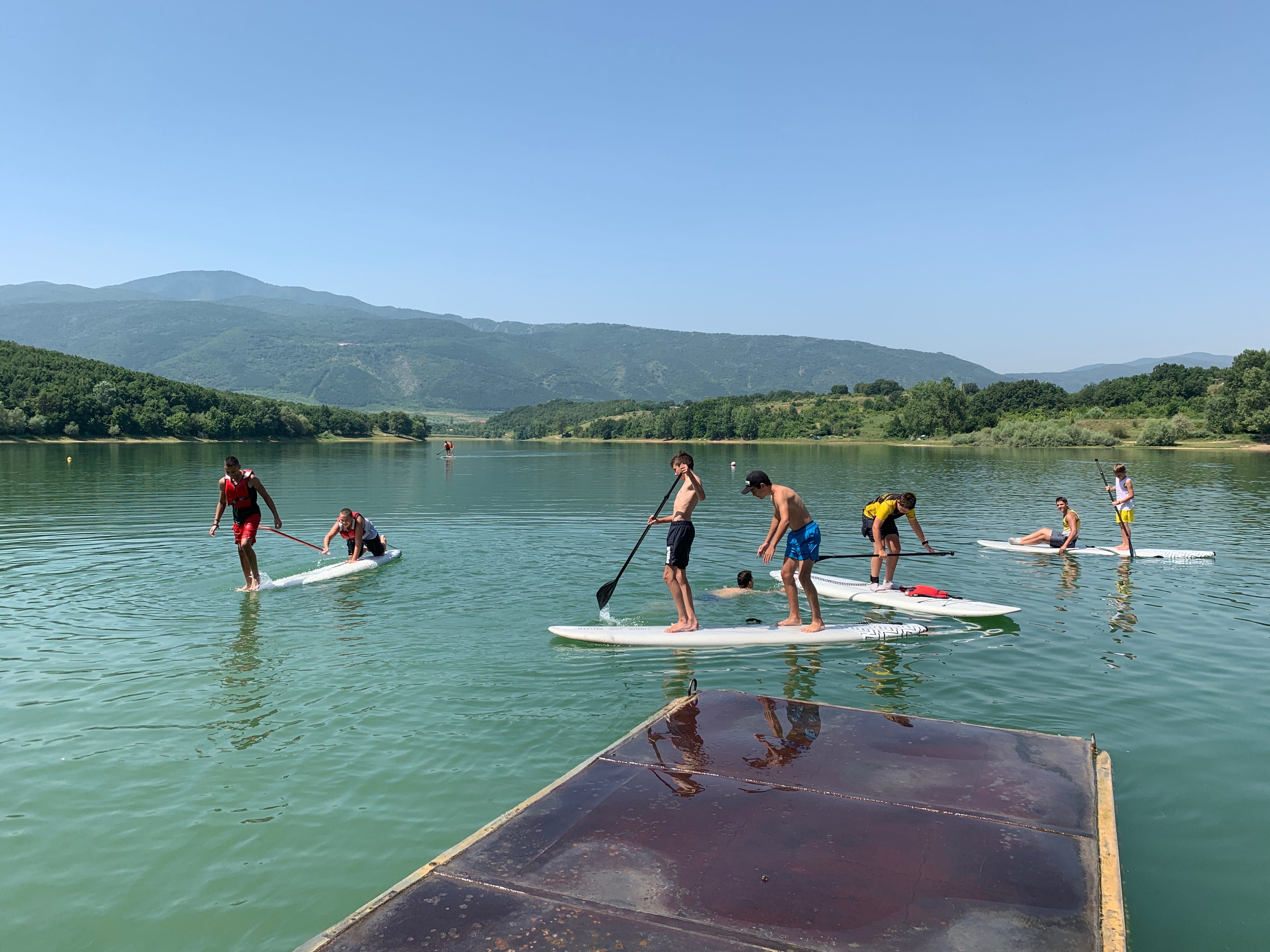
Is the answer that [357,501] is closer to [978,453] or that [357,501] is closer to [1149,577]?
[1149,577]

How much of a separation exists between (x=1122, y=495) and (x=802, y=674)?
50.1 feet

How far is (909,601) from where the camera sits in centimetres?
1523

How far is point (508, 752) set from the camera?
866 centimetres

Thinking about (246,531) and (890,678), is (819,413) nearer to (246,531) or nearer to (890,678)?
(246,531)

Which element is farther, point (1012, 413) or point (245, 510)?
point (1012, 413)

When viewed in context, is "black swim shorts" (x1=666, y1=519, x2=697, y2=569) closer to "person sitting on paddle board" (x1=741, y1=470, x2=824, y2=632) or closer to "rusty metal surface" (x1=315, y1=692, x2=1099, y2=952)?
"person sitting on paddle board" (x1=741, y1=470, x2=824, y2=632)

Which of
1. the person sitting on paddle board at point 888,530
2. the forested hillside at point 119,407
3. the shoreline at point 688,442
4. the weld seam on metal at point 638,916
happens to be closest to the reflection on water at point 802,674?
the person sitting on paddle board at point 888,530

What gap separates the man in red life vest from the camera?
16469mm

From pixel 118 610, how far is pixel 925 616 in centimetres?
1515

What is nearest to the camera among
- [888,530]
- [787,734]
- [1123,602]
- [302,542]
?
[787,734]

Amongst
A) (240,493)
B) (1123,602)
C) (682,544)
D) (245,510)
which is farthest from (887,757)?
(240,493)

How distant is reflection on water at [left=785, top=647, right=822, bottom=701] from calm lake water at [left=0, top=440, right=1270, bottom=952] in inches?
2.2

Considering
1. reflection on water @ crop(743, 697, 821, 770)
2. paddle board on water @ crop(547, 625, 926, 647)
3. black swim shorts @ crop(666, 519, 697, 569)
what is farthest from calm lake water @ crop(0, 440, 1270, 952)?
black swim shorts @ crop(666, 519, 697, 569)

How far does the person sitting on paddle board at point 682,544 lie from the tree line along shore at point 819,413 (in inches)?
4366
